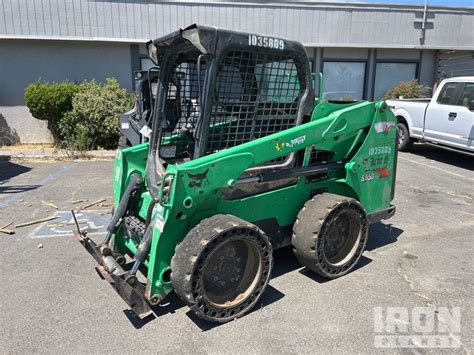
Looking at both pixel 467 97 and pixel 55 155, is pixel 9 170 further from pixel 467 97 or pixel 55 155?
pixel 467 97

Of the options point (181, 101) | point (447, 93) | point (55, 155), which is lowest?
point (55, 155)

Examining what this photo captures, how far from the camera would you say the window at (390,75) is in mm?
14219

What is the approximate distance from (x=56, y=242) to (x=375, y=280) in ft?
12.7

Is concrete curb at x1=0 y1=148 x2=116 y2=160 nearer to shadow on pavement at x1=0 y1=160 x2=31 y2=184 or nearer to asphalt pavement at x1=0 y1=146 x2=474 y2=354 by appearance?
shadow on pavement at x1=0 y1=160 x2=31 y2=184

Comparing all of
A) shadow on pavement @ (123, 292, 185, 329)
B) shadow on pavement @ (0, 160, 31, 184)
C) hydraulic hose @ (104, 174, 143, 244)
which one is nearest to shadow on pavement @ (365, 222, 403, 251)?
shadow on pavement @ (123, 292, 185, 329)

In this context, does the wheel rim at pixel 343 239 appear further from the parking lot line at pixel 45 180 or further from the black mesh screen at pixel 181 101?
the parking lot line at pixel 45 180

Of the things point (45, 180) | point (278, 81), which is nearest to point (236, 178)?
point (278, 81)

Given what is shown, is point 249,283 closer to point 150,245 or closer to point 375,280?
point 150,245

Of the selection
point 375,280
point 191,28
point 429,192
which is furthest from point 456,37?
point 191,28

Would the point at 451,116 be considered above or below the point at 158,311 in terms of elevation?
above

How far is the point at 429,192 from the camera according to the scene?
720cm

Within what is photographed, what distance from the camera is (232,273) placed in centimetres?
331

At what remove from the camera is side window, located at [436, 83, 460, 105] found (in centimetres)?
Answer: 921

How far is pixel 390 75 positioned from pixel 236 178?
1314 cm
